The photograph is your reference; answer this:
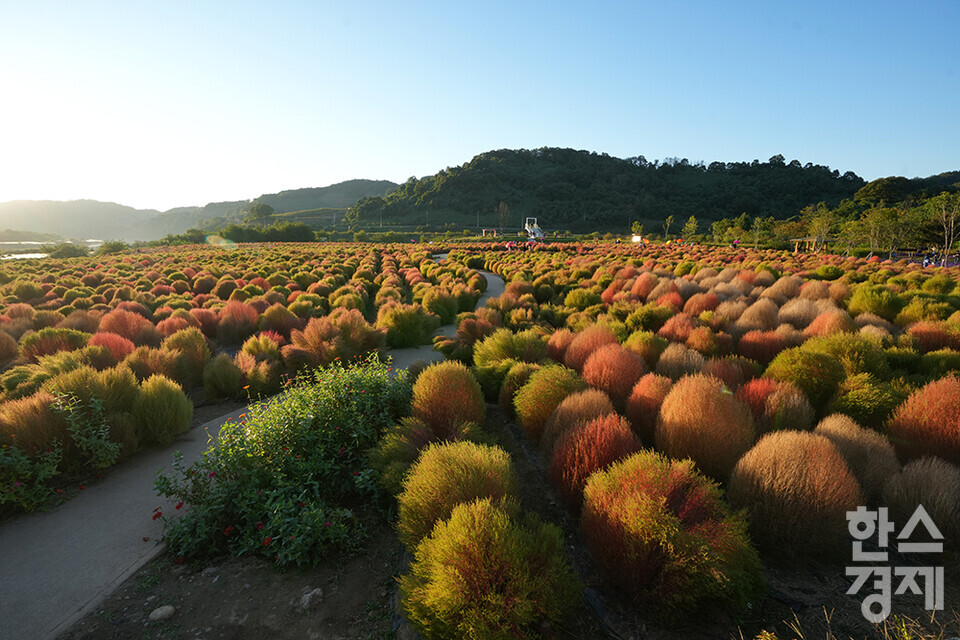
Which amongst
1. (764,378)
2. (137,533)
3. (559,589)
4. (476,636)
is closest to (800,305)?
(764,378)

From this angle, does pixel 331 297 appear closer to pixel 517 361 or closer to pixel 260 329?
pixel 260 329

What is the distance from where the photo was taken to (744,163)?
489ft

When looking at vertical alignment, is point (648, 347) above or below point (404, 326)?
above

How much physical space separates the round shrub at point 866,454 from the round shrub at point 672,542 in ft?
5.93

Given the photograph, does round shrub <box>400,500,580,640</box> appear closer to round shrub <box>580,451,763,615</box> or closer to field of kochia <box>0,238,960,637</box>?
field of kochia <box>0,238,960,637</box>

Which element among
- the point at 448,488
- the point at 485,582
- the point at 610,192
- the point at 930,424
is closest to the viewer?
the point at 485,582

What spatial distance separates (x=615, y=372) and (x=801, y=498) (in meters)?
3.16

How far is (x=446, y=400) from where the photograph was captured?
607cm

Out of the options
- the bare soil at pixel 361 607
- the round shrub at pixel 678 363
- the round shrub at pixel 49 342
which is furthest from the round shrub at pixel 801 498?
the round shrub at pixel 49 342

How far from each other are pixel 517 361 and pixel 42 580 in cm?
700

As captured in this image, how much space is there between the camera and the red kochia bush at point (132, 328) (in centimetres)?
1031

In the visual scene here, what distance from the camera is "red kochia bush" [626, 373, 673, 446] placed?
5.35 meters

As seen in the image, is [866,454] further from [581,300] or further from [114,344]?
[114,344]

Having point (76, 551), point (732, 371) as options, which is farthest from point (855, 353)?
point (76, 551)
